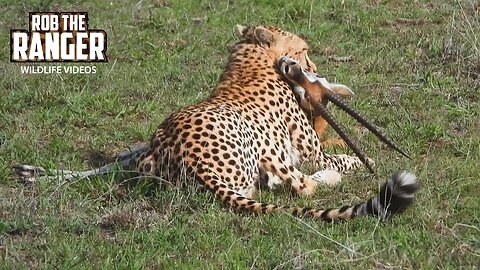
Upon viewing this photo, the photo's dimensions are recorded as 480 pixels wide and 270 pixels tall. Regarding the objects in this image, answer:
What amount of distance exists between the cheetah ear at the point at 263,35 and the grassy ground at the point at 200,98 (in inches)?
34.3

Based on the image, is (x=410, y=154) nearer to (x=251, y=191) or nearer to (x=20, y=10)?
(x=251, y=191)

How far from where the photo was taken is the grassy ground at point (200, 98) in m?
4.98

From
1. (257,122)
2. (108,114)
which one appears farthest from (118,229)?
(108,114)

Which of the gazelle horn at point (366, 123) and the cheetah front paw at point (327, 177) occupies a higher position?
the gazelle horn at point (366, 123)

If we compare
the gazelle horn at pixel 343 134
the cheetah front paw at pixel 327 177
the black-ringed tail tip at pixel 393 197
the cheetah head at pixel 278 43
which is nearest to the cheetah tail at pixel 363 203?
the black-ringed tail tip at pixel 393 197

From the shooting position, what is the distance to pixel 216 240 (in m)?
5.12

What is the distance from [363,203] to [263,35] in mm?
2015

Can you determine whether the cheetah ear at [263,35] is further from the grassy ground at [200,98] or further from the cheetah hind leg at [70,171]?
the cheetah hind leg at [70,171]

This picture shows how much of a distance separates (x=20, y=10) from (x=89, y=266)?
549 cm

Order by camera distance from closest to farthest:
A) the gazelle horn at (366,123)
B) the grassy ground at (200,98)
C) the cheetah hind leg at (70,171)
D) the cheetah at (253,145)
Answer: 1. the grassy ground at (200,98)
2. the cheetah at (253,145)
3. the cheetah hind leg at (70,171)
4. the gazelle horn at (366,123)

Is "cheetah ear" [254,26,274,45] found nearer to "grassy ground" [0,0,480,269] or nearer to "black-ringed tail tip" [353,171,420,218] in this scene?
"grassy ground" [0,0,480,269]

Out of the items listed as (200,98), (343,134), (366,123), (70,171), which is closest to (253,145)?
(343,134)

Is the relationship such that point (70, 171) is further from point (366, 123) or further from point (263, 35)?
point (366, 123)

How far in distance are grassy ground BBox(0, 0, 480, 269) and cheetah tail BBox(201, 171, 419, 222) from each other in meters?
0.05
